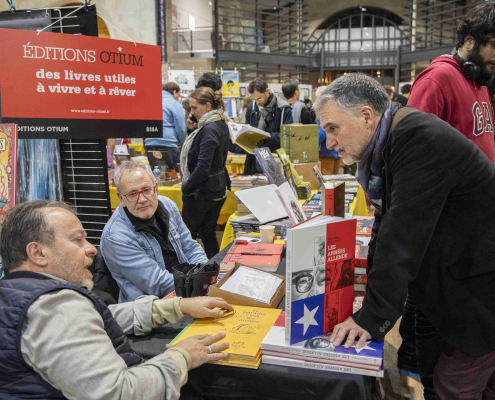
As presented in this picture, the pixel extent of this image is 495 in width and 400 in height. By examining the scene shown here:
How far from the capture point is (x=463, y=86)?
79.0 inches

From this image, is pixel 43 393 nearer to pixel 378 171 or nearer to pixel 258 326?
pixel 258 326

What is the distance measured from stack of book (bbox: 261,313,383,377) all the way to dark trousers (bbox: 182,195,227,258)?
239cm

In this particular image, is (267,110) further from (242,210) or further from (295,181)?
(242,210)

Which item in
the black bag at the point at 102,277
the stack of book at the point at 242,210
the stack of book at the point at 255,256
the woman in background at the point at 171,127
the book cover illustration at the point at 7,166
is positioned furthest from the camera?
the woman in background at the point at 171,127

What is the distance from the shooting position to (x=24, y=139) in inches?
87.1

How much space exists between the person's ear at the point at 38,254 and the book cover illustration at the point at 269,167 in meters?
2.03

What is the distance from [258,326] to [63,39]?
167 cm

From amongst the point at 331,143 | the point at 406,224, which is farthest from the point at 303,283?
the point at 331,143

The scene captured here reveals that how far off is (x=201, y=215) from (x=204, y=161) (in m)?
0.48

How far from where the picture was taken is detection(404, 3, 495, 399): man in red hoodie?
1.94 m

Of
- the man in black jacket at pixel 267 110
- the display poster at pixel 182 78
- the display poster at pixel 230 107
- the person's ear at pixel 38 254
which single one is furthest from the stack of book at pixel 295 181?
the display poster at pixel 182 78

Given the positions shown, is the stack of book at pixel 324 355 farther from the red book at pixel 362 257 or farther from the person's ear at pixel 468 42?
the person's ear at pixel 468 42

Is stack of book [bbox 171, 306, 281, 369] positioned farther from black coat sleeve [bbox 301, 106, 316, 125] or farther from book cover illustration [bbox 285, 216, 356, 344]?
black coat sleeve [bbox 301, 106, 316, 125]

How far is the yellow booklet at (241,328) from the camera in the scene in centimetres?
124
